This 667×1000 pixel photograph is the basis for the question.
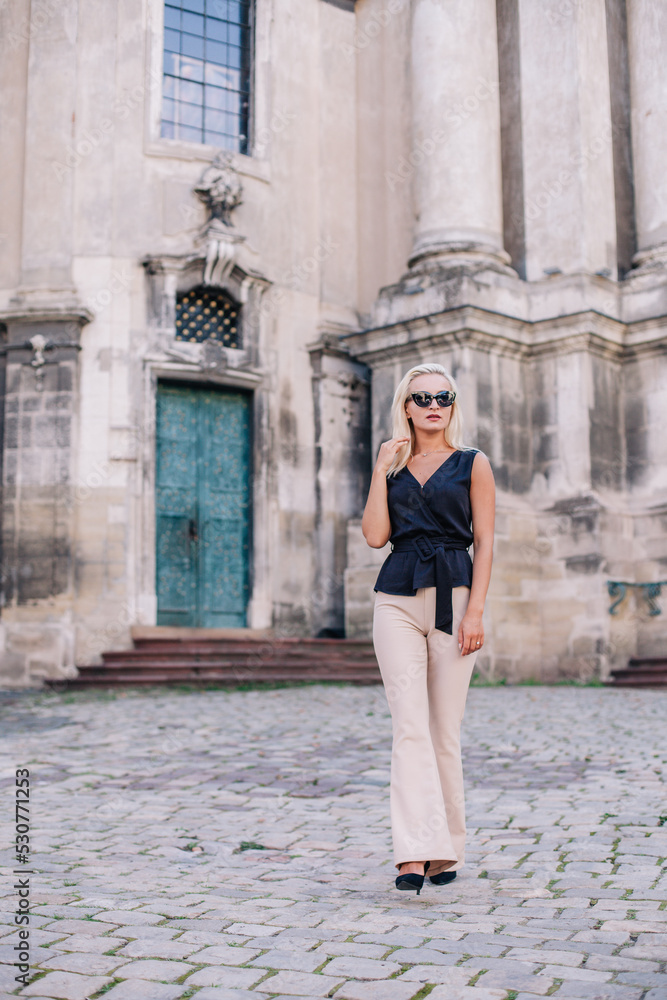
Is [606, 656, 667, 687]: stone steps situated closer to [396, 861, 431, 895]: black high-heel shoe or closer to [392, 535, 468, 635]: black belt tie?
[392, 535, 468, 635]: black belt tie

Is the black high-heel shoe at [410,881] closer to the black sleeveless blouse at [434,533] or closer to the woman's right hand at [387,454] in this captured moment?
the black sleeveless blouse at [434,533]

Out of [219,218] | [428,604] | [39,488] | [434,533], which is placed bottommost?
[428,604]

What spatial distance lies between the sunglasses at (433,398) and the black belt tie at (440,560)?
535 millimetres

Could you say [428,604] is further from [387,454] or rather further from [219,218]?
[219,218]

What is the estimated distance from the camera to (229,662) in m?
13.0

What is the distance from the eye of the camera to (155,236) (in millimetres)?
14961

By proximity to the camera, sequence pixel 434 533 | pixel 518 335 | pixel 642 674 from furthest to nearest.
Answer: pixel 518 335 < pixel 642 674 < pixel 434 533

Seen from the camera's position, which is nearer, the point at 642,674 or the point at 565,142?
the point at 642,674

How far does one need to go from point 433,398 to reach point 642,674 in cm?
1002

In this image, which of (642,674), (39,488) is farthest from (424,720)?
A: (39,488)

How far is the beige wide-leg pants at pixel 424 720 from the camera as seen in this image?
3.98 m

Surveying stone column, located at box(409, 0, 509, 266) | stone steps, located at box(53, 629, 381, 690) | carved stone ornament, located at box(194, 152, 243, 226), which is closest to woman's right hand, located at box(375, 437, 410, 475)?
stone steps, located at box(53, 629, 381, 690)

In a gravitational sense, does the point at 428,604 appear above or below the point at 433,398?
below

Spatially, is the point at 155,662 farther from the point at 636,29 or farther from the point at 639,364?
the point at 636,29
